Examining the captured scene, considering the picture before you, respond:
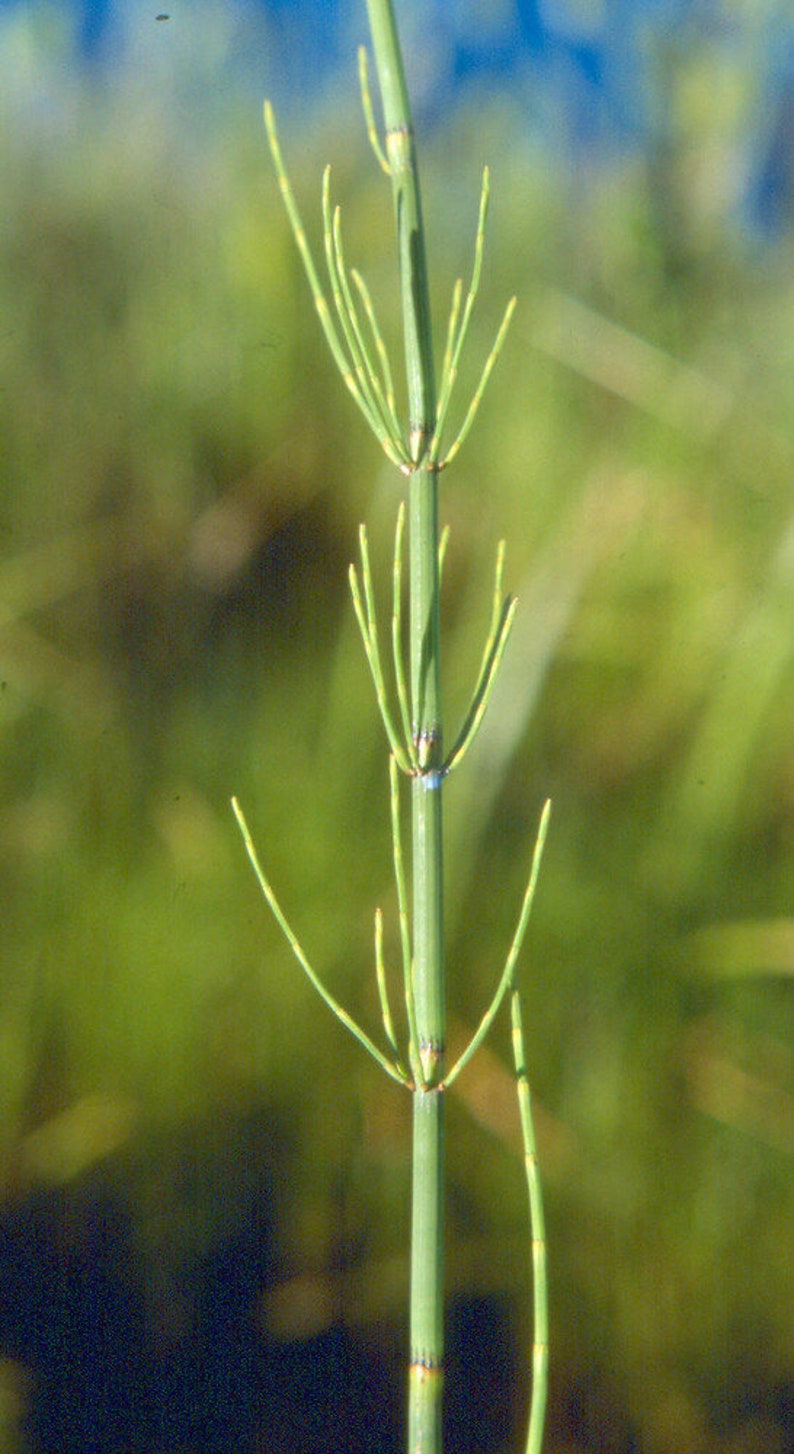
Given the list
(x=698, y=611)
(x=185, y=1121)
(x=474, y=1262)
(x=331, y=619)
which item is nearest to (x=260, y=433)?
(x=331, y=619)

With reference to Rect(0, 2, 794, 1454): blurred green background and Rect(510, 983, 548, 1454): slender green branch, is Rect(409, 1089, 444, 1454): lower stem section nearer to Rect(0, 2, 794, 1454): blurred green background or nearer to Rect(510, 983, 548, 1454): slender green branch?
Rect(510, 983, 548, 1454): slender green branch

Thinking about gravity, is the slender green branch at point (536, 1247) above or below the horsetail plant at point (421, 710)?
below

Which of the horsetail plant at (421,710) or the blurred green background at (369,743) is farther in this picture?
the blurred green background at (369,743)

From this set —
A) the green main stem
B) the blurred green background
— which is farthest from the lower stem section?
the blurred green background

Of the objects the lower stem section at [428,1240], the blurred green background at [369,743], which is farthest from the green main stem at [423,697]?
the blurred green background at [369,743]

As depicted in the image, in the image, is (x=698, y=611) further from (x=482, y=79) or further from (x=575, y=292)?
(x=482, y=79)

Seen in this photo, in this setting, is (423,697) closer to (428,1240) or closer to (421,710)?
(421,710)

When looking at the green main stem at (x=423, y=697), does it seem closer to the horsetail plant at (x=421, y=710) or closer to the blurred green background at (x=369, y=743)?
the horsetail plant at (x=421, y=710)

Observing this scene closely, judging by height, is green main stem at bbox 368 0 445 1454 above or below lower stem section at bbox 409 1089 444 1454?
above
